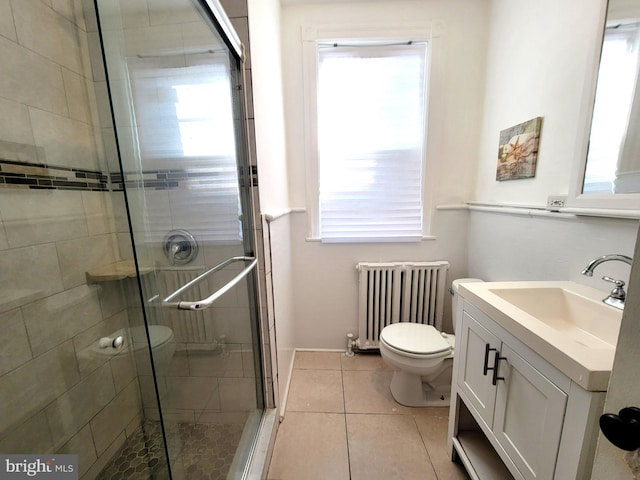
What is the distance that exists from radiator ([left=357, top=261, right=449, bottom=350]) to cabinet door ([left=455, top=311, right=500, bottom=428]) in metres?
0.79

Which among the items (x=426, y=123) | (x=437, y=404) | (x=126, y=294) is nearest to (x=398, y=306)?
(x=437, y=404)

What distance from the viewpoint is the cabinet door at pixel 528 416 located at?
69cm

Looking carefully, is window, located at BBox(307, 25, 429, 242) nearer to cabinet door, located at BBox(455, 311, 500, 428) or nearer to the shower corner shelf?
cabinet door, located at BBox(455, 311, 500, 428)

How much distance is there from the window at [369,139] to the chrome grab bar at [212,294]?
0.88 metres

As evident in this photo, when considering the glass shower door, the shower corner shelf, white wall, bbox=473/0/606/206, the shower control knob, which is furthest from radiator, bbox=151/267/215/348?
white wall, bbox=473/0/606/206

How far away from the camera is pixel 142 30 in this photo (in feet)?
2.70

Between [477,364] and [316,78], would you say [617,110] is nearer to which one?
[477,364]

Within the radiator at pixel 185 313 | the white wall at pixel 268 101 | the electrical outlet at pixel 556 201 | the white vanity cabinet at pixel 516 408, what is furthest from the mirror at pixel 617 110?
the radiator at pixel 185 313

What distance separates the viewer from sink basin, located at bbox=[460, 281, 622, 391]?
62 centimetres

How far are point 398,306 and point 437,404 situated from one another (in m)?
0.64

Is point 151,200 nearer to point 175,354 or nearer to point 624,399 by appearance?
point 175,354

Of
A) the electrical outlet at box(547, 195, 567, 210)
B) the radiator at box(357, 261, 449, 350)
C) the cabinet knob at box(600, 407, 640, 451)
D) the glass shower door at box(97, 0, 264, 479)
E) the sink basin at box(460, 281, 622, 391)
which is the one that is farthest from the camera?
the radiator at box(357, 261, 449, 350)

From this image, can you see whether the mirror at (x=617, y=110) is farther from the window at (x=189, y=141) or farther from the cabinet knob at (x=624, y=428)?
the window at (x=189, y=141)

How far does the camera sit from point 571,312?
3.41 ft
